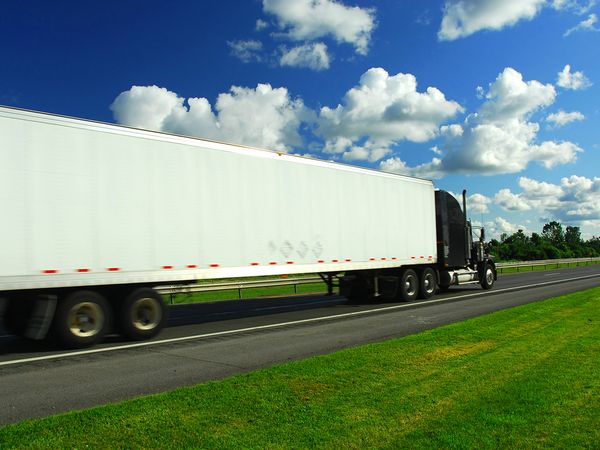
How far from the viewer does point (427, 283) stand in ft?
61.6

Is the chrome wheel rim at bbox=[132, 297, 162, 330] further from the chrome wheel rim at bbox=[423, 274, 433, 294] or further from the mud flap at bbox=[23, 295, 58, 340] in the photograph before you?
the chrome wheel rim at bbox=[423, 274, 433, 294]

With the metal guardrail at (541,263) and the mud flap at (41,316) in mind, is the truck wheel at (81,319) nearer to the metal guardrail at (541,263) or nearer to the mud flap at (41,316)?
the mud flap at (41,316)

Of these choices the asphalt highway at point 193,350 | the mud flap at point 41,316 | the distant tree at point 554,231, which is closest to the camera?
the asphalt highway at point 193,350

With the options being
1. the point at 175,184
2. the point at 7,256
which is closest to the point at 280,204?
the point at 175,184

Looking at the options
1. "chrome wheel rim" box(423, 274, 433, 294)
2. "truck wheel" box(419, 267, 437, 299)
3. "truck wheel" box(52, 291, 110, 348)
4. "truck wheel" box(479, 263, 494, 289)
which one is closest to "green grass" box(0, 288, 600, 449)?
"truck wheel" box(52, 291, 110, 348)

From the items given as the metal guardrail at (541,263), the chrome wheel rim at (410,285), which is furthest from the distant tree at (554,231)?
the chrome wheel rim at (410,285)

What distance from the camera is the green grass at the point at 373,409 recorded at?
4324 mm

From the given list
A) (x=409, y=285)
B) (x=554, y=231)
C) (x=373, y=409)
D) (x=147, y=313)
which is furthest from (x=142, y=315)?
(x=554, y=231)

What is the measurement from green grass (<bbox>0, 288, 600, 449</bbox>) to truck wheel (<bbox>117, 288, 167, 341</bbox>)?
4.33 metres

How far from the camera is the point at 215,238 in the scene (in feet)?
38.4

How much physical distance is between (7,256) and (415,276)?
504 inches

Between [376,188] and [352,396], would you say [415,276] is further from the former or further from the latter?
[352,396]

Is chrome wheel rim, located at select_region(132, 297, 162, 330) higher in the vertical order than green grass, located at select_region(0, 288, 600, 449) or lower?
higher

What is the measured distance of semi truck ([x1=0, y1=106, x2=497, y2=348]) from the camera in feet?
29.7
